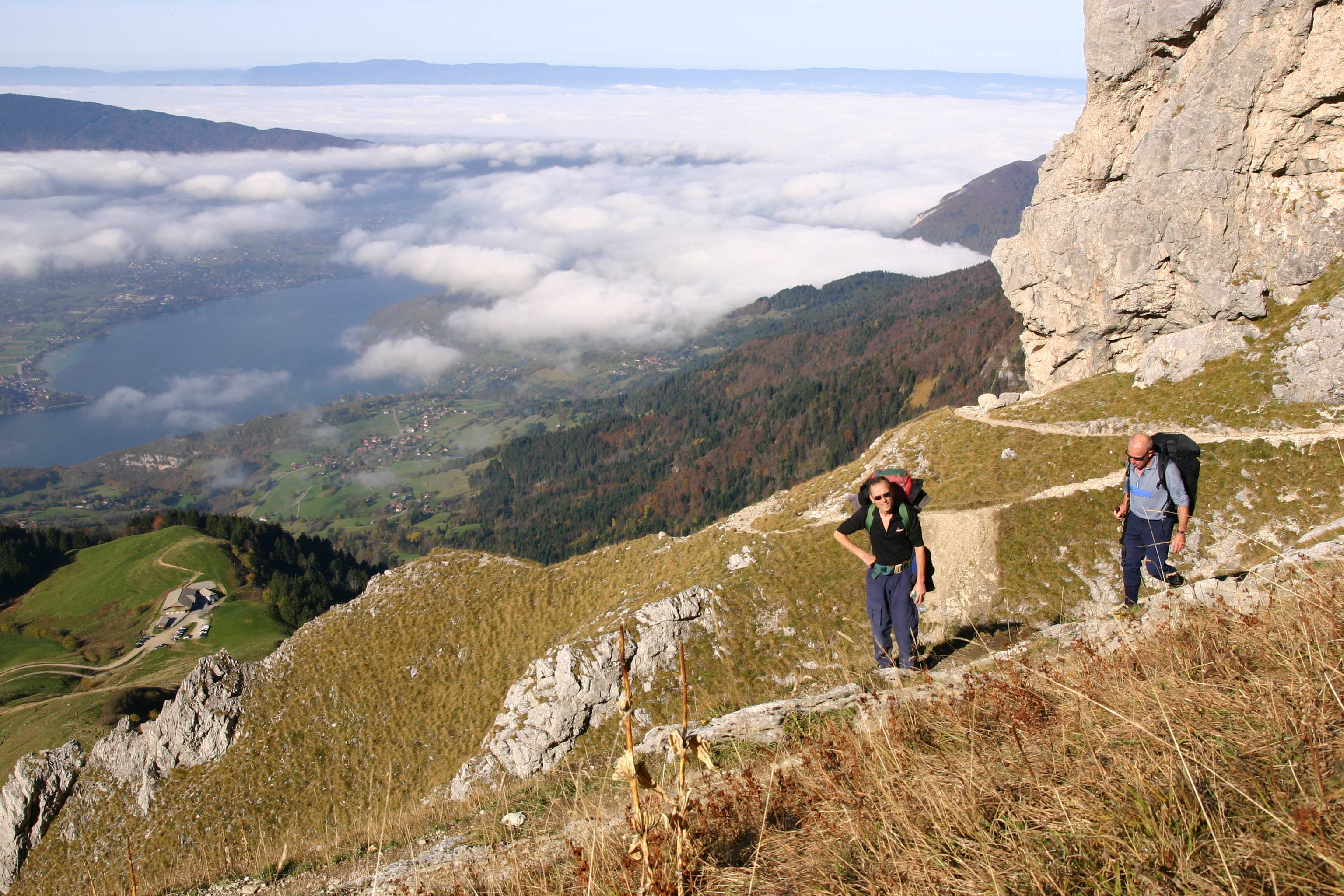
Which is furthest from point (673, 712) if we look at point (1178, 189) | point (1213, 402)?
point (1178, 189)

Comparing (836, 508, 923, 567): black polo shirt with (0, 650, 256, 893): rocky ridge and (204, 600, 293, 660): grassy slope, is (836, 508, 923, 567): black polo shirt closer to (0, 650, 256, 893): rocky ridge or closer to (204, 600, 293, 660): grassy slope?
(0, 650, 256, 893): rocky ridge

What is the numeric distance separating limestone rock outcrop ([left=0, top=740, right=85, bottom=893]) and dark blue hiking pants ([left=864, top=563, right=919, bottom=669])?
34241mm

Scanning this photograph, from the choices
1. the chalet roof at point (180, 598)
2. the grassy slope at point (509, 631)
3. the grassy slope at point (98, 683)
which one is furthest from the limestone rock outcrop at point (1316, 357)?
the chalet roof at point (180, 598)

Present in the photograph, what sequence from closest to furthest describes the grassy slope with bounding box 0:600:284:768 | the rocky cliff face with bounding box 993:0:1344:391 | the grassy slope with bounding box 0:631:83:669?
1. the rocky cliff face with bounding box 993:0:1344:391
2. the grassy slope with bounding box 0:600:284:768
3. the grassy slope with bounding box 0:631:83:669

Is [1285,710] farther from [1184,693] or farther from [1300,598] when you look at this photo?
[1300,598]

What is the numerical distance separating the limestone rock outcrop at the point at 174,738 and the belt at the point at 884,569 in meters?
30.0

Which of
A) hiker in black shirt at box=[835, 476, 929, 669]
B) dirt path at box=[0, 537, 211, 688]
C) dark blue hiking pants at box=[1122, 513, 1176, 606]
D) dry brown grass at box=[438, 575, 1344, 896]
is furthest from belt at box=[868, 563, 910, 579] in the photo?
dirt path at box=[0, 537, 211, 688]

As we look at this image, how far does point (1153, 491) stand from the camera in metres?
12.2

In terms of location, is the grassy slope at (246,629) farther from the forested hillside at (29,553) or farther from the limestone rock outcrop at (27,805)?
the forested hillside at (29,553)

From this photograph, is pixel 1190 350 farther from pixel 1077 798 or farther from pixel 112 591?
pixel 112 591

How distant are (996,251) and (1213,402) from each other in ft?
62.2

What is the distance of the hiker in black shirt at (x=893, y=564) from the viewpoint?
35.5 feet

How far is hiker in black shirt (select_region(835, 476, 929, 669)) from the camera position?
10820 mm

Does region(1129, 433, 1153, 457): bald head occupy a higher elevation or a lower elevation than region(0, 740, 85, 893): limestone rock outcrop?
higher
